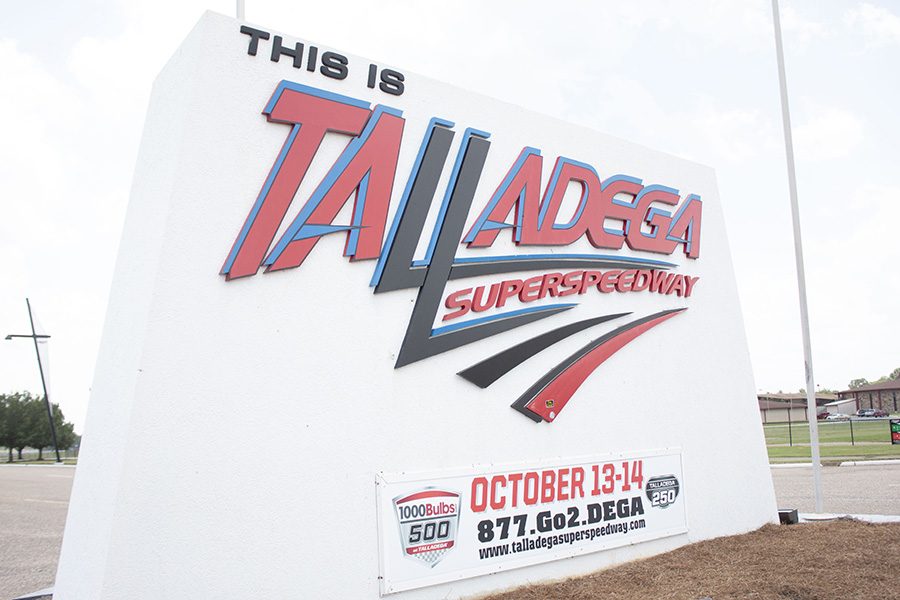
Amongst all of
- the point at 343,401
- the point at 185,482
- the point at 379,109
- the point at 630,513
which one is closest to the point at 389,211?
the point at 379,109

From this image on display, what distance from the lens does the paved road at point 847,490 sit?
439 inches

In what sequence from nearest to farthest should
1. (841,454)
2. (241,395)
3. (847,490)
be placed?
(241,395)
(847,490)
(841,454)

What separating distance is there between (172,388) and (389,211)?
2232 millimetres

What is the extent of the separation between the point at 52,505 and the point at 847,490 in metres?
16.0

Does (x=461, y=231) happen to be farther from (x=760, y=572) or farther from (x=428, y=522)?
(x=760, y=572)

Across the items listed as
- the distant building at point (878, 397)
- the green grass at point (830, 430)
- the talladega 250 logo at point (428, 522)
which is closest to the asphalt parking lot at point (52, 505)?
the talladega 250 logo at point (428, 522)

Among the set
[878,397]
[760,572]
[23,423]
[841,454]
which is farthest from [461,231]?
[878,397]

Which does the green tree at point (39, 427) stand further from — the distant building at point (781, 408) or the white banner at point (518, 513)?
the distant building at point (781, 408)

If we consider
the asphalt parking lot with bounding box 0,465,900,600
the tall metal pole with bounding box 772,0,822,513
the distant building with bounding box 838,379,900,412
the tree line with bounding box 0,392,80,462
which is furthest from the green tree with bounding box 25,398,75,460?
the distant building with bounding box 838,379,900,412

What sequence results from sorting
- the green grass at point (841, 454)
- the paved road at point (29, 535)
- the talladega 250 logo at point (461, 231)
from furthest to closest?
the green grass at point (841, 454), the paved road at point (29, 535), the talladega 250 logo at point (461, 231)

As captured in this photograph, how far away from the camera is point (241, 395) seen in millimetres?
4801

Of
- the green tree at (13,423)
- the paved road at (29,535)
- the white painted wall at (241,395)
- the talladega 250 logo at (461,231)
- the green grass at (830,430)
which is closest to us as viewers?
the white painted wall at (241,395)

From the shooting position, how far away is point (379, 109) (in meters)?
5.71

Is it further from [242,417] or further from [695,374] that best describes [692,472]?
[242,417]
